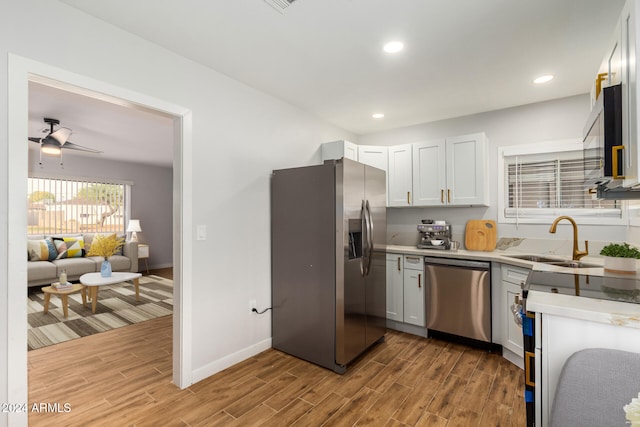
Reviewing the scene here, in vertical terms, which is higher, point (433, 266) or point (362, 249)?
point (362, 249)

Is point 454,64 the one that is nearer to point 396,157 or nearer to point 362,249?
point 396,157

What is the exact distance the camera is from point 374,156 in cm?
395

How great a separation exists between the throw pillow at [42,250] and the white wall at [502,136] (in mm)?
5886

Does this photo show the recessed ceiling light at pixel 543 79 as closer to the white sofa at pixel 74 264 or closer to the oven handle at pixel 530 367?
the oven handle at pixel 530 367

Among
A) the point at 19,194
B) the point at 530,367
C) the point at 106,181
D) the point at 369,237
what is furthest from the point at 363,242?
the point at 106,181

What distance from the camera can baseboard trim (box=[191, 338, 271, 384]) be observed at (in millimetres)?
2445

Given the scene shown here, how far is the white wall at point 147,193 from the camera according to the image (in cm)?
640

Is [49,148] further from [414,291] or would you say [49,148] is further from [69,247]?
[414,291]

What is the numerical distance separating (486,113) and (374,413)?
10.9ft

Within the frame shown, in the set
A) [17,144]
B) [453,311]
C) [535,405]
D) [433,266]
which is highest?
[17,144]

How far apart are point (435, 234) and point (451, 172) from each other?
29.2 inches

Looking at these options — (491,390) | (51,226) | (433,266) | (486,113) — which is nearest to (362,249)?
(433,266)

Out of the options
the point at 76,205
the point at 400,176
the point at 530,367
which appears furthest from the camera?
the point at 76,205

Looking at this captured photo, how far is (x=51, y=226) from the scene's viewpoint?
20.2ft
